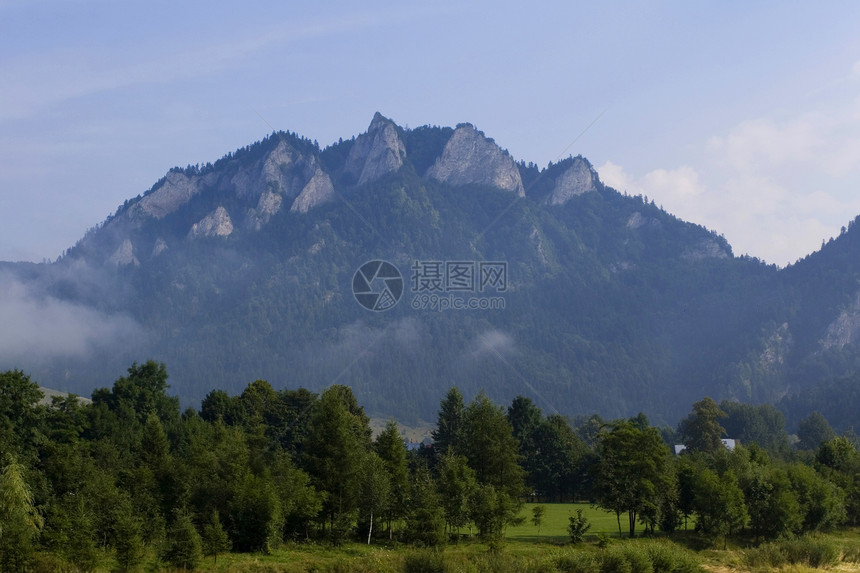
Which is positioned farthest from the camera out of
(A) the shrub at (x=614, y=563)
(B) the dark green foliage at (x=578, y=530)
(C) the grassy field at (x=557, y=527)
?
(C) the grassy field at (x=557, y=527)

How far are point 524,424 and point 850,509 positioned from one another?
3953 centimetres

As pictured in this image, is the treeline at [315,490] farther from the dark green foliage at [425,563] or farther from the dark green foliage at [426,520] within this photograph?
the dark green foliage at [425,563]

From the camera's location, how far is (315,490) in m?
→ 57.3

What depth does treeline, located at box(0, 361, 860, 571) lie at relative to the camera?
47.4 metres

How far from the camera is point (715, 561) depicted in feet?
189

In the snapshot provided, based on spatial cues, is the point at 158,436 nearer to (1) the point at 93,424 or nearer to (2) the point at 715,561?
(1) the point at 93,424

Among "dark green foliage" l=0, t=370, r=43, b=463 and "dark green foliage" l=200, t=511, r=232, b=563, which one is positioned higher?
"dark green foliage" l=0, t=370, r=43, b=463

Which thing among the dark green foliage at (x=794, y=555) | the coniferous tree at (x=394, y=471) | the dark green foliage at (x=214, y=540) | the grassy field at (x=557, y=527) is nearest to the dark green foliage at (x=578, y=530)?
the grassy field at (x=557, y=527)

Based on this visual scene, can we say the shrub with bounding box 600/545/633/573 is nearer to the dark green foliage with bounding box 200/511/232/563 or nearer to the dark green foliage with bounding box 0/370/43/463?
the dark green foliage with bounding box 200/511/232/563

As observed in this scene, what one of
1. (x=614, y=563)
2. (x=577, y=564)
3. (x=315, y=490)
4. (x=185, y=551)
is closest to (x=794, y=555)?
(x=614, y=563)

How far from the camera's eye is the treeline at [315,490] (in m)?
47.4

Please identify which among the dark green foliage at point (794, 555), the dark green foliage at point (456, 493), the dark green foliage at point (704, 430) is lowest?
the dark green foliage at point (794, 555)

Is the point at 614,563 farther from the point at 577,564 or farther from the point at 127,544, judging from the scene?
the point at 127,544

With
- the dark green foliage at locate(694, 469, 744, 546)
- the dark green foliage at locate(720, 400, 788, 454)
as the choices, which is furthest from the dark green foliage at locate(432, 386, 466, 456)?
the dark green foliage at locate(720, 400, 788, 454)
